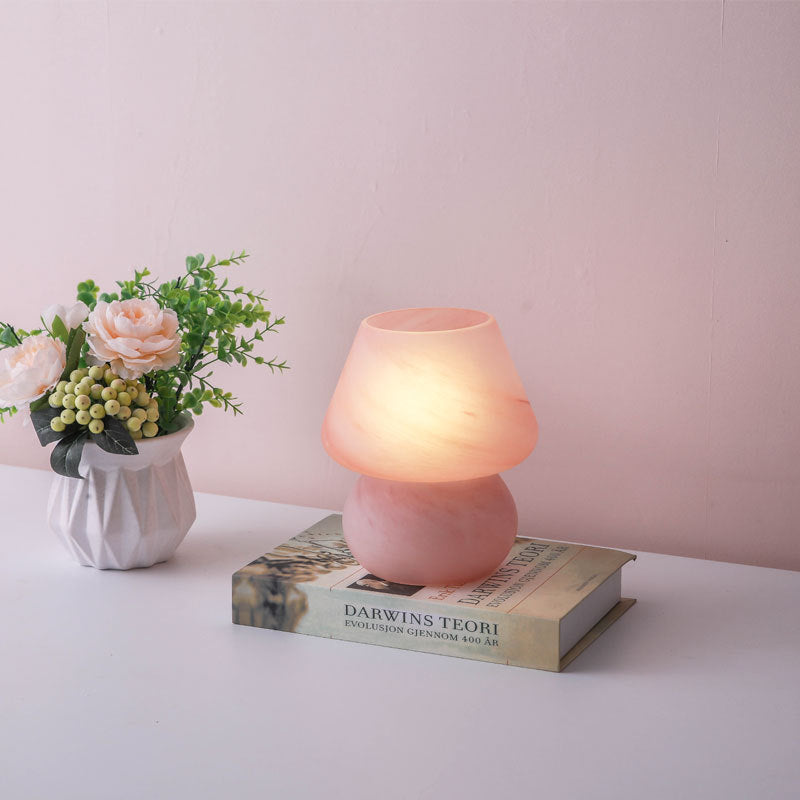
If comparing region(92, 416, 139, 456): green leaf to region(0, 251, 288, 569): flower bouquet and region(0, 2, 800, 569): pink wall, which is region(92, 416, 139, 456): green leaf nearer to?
region(0, 251, 288, 569): flower bouquet

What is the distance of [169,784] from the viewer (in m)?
0.74

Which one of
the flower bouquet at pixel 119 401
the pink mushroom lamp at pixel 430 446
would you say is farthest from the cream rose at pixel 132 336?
the pink mushroom lamp at pixel 430 446

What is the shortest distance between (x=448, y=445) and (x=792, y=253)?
0.40m

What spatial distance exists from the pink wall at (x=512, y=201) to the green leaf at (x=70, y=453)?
0.29 metres

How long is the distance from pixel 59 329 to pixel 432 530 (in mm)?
425

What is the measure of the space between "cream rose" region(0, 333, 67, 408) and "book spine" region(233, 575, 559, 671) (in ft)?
0.90

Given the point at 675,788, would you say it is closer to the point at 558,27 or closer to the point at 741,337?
the point at 741,337

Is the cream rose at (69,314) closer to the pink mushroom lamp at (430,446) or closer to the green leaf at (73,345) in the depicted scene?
the green leaf at (73,345)

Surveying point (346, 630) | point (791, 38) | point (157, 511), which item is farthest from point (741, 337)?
point (157, 511)

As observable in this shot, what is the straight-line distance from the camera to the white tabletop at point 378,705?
0.74 metres

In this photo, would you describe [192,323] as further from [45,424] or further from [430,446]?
[430,446]

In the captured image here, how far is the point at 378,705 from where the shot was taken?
839mm

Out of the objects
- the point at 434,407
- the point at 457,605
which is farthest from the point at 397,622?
the point at 434,407

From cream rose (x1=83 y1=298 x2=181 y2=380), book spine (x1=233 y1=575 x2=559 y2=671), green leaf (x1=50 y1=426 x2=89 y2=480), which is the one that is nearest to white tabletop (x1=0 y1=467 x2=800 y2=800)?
book spine (x1=233 y1=575 x2=559 y2=671)
